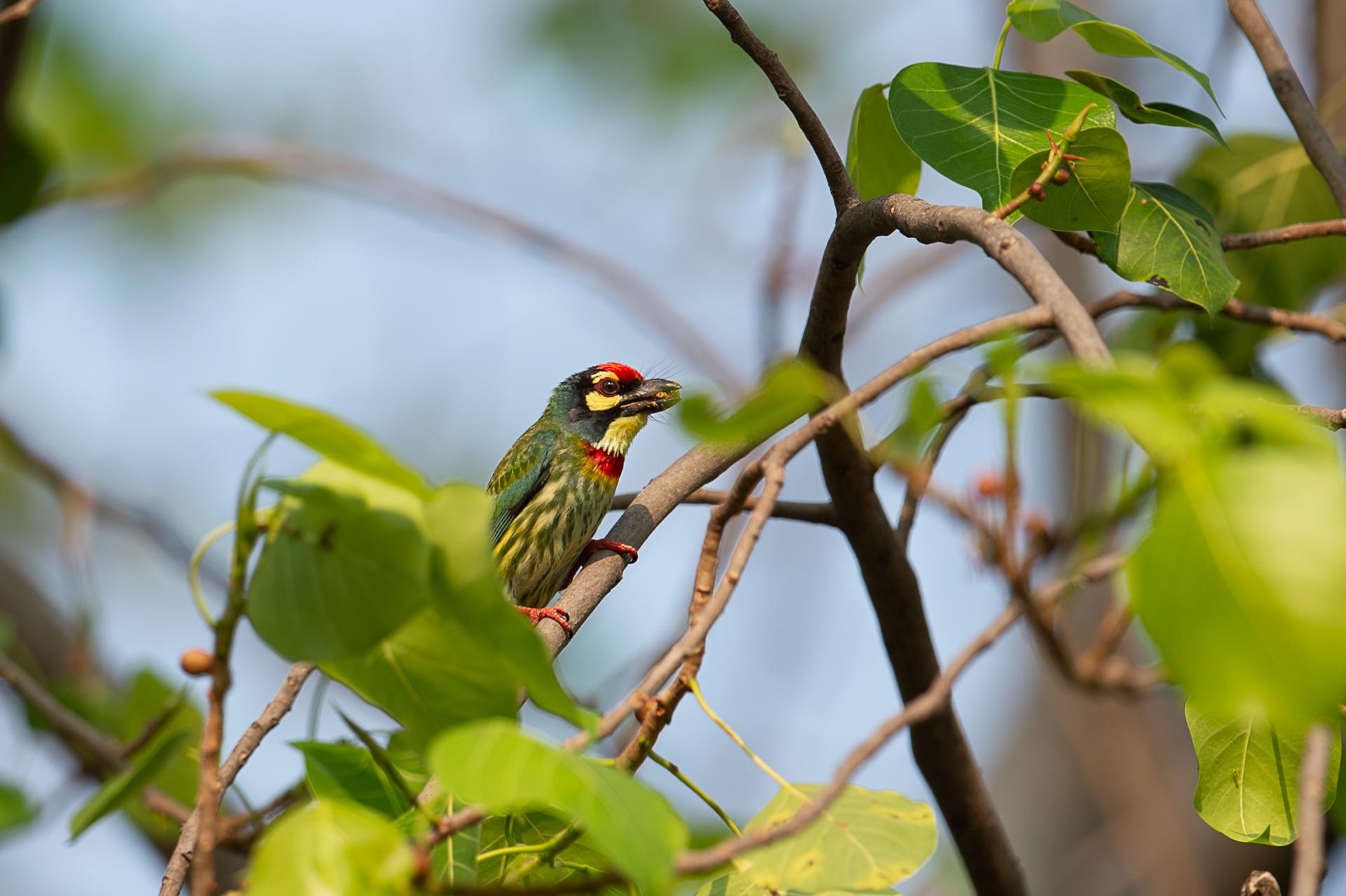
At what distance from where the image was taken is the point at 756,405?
1092 millimetres

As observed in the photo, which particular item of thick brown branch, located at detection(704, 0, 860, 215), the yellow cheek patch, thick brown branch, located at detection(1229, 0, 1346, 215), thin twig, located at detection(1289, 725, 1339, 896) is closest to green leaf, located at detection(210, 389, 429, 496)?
thin twig, located at detection(1289, 725, 1339, 896)

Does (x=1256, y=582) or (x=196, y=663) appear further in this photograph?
(x=196, y=663)

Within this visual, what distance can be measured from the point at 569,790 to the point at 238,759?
0.97 metres

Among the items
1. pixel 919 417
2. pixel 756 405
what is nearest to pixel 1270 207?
pixel 919 417

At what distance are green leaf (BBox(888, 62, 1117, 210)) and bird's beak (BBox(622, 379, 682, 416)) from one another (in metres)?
2.32

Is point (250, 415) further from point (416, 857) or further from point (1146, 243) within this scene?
point (1146, 243)

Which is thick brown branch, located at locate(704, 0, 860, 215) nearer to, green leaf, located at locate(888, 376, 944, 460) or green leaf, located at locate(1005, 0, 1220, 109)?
green leaf, located at locate(1005, 0, 1220, 109)

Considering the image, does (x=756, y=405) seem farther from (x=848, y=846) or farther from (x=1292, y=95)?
(x=1292, y=95)

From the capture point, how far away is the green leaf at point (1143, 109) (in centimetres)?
201

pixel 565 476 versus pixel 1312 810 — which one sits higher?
pixel 1312 810

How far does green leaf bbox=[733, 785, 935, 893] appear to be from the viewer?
1.52 meters

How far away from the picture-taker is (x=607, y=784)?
1.08 metres

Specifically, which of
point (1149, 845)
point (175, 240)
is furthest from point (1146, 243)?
point (175, 240)

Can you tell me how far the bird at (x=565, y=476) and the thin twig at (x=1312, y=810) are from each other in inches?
119
